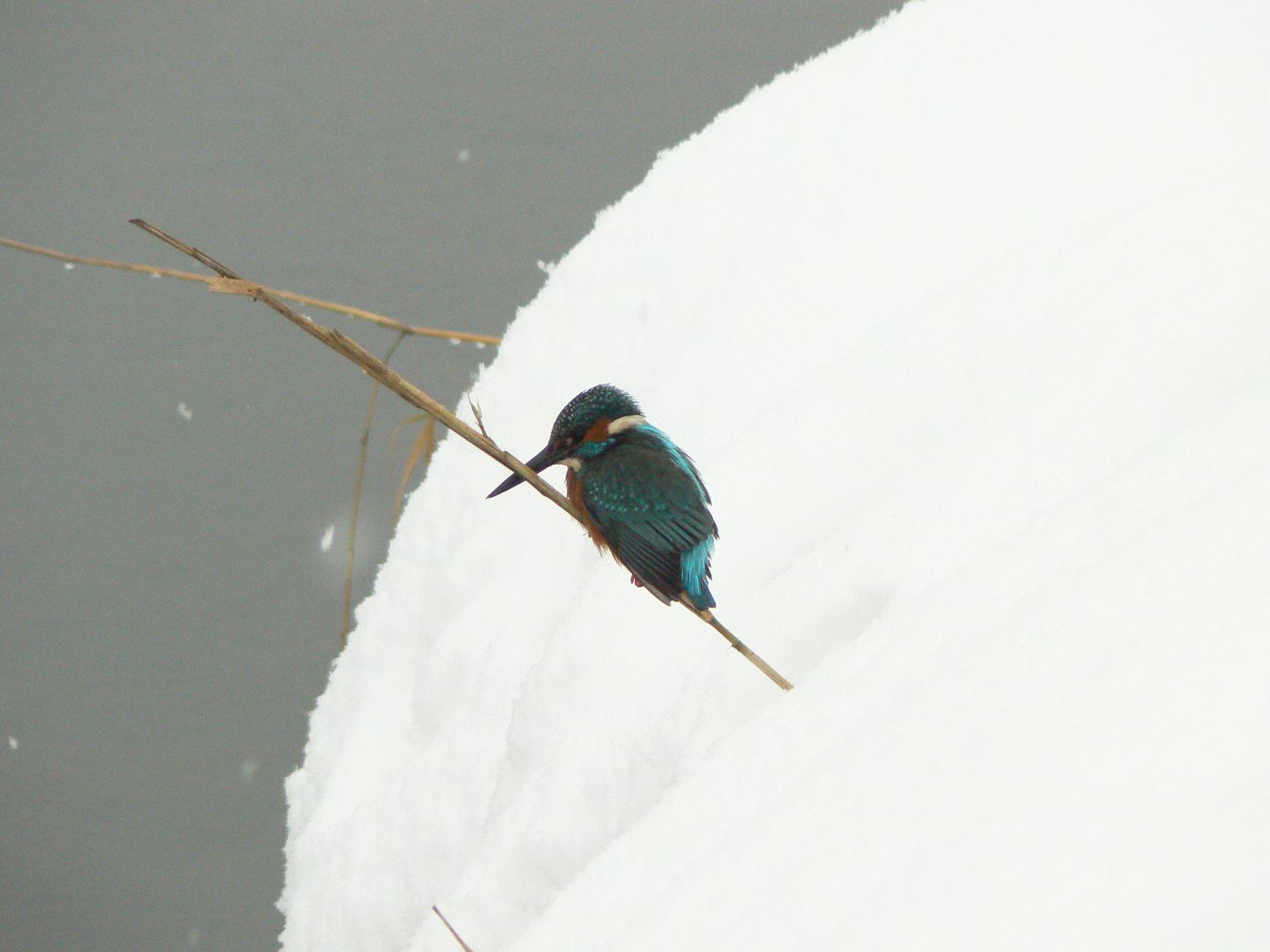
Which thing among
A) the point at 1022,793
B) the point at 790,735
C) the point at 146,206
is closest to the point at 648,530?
the point at 790,735

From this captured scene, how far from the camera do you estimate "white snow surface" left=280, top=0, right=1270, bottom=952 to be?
411 mm

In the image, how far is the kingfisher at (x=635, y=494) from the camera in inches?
23.4

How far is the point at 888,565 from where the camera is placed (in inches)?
27.1

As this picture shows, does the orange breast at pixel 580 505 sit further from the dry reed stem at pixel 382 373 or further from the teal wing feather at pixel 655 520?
the dry reed stem at pixel 382 373

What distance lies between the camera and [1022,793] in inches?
16.3

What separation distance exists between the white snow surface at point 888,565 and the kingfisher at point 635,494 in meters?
0.11

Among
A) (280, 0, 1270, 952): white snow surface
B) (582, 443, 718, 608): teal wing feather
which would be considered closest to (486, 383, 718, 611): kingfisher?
(582, 443, 718, 608): teal wing feather

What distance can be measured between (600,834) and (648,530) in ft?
1.09

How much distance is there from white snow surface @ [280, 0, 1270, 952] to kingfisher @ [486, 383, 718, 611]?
11 centimetres

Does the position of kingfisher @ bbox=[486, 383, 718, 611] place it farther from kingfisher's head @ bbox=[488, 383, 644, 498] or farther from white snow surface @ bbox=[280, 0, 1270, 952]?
white snow surface @ bbox=[280, 0, 1270, 952]

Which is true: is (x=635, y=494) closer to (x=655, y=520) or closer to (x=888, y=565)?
(x=655, y=520)


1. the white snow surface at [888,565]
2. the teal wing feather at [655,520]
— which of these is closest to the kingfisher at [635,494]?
the teal wing feather at [655,520]

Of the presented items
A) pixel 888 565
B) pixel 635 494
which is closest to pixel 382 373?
pixel 635 494

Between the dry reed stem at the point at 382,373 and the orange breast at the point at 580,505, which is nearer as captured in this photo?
the dry reed stem at the point at 382,373
